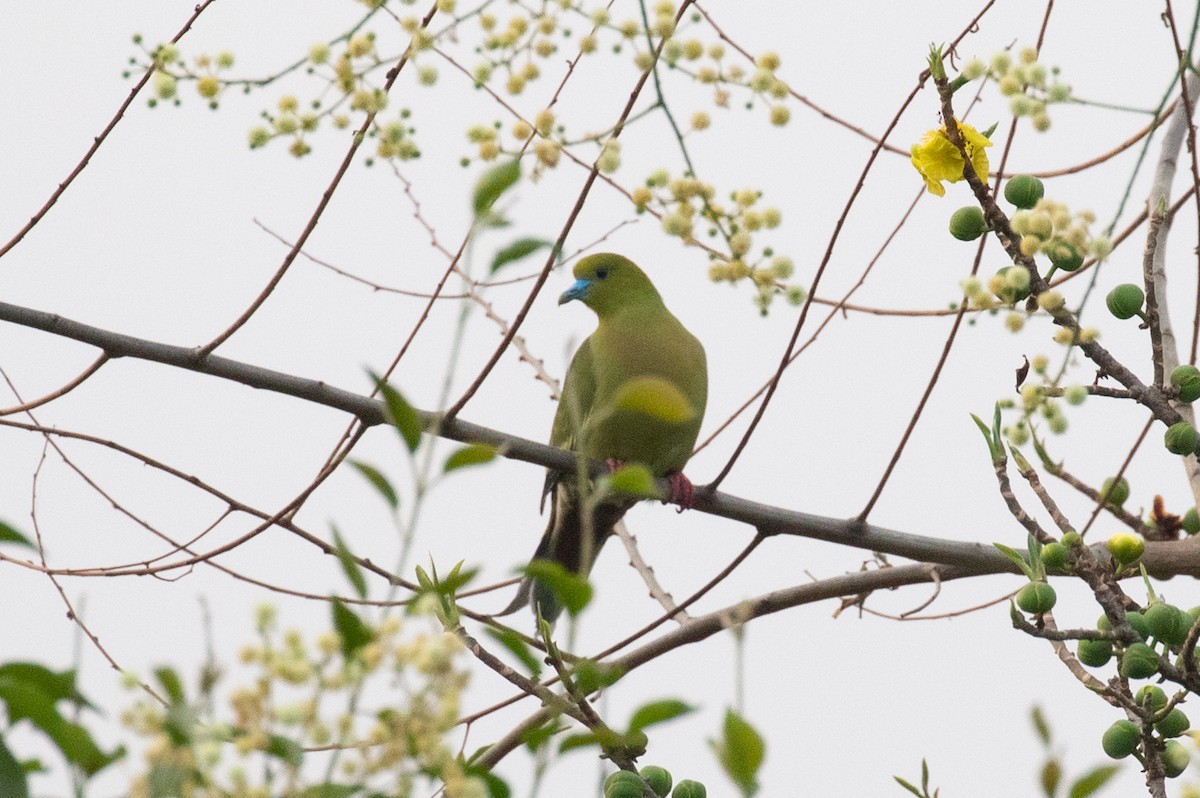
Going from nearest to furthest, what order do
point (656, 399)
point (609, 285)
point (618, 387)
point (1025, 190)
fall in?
1. point (656, 399)
2. point (1025, 190)
3. point (618, 387)
4. point (609, 285)

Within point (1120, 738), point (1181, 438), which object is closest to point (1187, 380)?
point (1181, 438)

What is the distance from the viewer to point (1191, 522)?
331 cm

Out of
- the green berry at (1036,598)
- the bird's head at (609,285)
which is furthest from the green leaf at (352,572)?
the bird's head at (609,285)

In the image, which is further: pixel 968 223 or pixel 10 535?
pixel 968 223

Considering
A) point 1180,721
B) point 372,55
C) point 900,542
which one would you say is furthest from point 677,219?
point 900,542

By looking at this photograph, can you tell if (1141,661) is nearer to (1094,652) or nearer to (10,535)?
(1094,652)

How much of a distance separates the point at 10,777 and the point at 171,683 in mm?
167

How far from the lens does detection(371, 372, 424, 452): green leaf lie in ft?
3.76

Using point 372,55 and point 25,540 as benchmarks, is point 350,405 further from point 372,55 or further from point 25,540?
point 25,540

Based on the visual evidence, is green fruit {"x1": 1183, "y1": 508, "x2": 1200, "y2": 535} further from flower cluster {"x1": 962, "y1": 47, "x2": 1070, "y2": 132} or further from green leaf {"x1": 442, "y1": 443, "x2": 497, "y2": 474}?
green leaf {"x1": 442, "y1": 443, "x2": 497, "y2": 474}

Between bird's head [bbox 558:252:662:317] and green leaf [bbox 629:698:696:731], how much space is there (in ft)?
13.3

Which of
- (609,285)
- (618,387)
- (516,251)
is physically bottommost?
(516,251)

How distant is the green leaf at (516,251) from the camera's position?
1.16 metres

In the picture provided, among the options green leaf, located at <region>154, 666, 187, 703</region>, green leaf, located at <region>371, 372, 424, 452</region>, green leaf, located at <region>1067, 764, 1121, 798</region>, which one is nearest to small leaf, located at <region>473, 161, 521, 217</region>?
green leaf, located at <region>371, 372, 424, 452</region>
